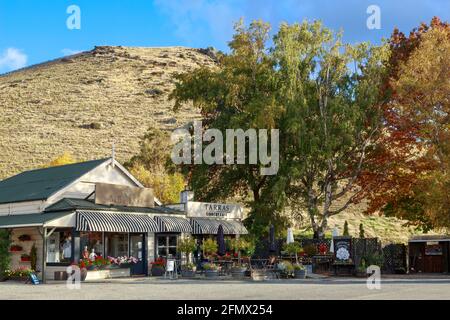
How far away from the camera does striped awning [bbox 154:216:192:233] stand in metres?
30.7

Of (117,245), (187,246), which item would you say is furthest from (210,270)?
(117,245)

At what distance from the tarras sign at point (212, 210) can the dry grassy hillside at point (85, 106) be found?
66.5 feet

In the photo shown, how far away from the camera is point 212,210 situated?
34781mm

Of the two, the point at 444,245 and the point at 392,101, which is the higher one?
the point at 392,101

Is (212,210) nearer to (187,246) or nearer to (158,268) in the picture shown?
(187,246)

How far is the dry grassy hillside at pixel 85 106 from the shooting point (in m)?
72.2

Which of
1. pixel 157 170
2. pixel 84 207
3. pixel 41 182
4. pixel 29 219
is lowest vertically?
pixel 29 219

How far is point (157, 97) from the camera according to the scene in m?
97.5

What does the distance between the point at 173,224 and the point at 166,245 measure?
1.56m

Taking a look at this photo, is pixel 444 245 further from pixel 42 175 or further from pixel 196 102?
pixel 42 175

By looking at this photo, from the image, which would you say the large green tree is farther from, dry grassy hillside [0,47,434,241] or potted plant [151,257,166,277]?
dry grassy hillside [0,47,434,241]

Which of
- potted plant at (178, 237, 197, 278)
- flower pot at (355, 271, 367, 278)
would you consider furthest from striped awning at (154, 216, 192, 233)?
flower pot at (355, 271, 367, 278)
